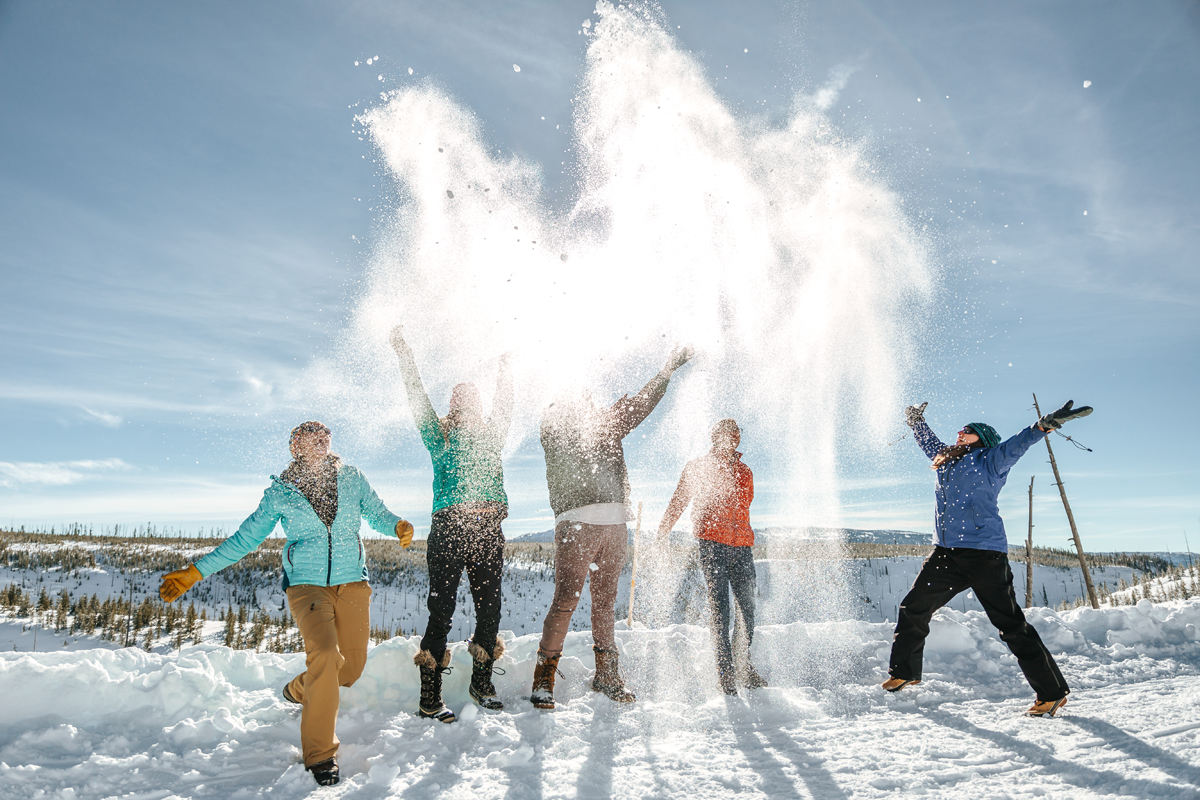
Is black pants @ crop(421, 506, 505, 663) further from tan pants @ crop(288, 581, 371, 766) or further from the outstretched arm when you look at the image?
the outstretched arm

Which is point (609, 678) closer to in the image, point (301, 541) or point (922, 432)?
point (301, 541)

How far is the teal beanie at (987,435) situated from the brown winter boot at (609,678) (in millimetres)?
3335

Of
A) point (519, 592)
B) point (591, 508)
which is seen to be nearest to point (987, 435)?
point (591, 508)

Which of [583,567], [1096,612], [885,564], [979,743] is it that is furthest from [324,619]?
[885,564]

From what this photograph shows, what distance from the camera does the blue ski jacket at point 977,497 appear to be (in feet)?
14.5

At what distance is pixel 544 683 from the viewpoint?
4199mm

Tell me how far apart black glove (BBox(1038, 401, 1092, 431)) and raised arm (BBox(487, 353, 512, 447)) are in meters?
3.72

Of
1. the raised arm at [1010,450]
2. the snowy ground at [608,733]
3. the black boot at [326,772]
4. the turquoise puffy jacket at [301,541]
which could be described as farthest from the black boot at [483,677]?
the raised arm at [1010,450]

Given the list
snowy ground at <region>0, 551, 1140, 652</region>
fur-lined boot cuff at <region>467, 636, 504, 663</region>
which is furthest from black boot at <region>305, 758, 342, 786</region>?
snowy ground at <region>0, 551, 1140, 652</region>

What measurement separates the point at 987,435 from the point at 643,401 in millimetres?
2784

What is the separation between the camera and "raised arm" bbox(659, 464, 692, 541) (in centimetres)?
520

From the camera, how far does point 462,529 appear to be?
401 cm

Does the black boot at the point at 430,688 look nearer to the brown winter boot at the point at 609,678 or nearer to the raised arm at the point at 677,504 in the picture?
the brown winter boot at the point at 609,678

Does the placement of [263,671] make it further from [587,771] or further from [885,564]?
[885,564]
